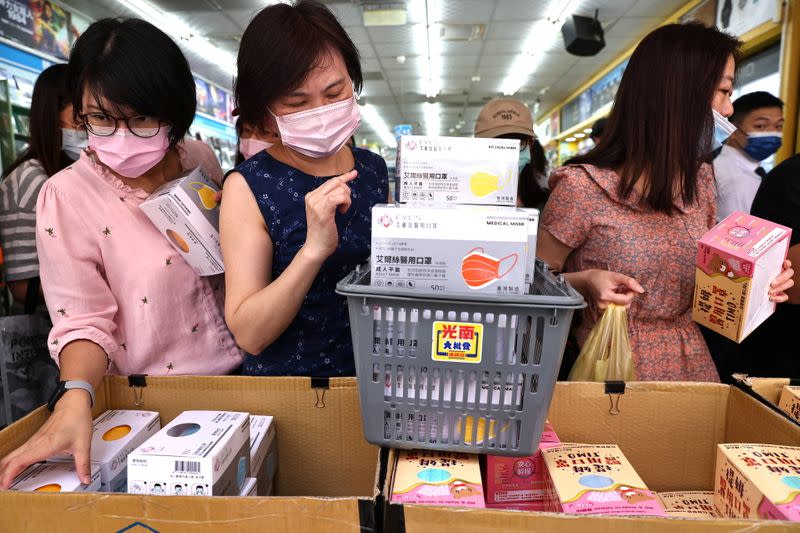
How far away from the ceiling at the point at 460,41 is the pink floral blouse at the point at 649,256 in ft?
10.4

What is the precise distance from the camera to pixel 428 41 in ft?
28.1

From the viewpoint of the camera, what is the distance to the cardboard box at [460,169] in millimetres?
920

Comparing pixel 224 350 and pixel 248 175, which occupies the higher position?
pixel 248 175

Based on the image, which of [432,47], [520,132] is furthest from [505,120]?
[432,47]

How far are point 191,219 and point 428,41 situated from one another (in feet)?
27.1

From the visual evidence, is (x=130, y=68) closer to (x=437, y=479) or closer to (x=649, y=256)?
(x=437, y=479)

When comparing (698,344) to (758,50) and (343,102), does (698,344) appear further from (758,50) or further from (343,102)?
(758,50)

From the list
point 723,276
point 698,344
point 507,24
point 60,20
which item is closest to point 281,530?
point 723,276

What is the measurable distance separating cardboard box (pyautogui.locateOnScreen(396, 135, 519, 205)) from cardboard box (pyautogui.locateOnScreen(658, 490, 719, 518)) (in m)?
0.74

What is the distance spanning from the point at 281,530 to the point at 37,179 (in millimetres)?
1885

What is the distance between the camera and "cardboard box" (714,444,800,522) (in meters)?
0.77

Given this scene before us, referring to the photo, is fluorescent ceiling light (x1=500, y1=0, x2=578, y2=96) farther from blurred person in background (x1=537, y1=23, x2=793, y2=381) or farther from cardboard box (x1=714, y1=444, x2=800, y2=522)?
cardboard box (x1=714, y1=444, x2=800, y2=522)

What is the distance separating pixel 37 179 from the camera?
1956mm

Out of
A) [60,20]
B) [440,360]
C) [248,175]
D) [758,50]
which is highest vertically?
[60,20]
